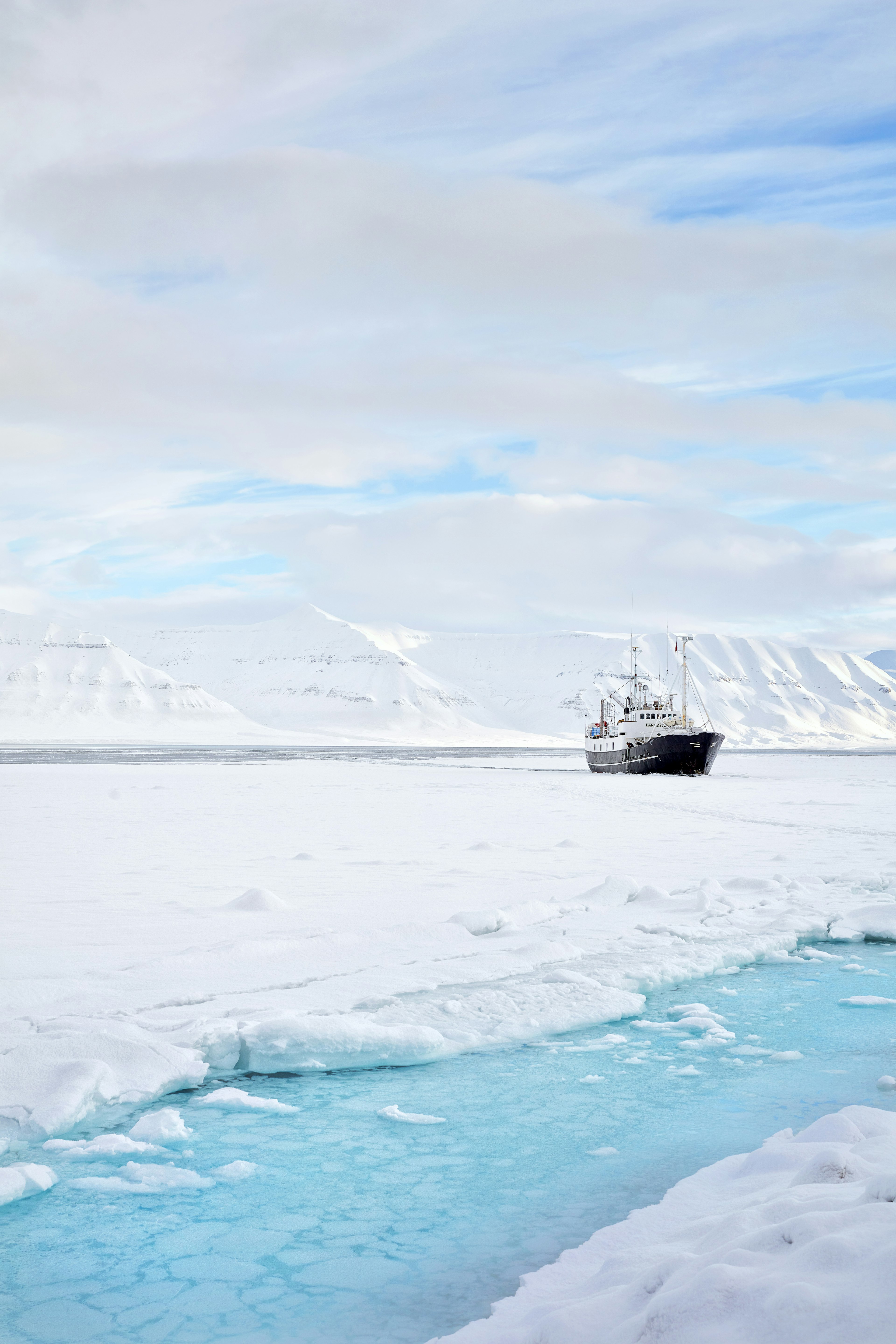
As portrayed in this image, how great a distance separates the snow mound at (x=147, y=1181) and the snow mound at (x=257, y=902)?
5981mm

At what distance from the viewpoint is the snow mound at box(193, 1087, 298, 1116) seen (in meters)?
6.29

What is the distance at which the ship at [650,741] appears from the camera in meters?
61.8

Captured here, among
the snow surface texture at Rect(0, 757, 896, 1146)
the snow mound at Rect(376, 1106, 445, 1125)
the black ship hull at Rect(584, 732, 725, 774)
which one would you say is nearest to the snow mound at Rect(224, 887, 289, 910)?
the snow surface texture at Rect(0, 757, 896, 1146)

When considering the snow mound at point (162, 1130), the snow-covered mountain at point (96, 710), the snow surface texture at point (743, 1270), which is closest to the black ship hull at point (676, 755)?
the snow mound at point (162, 1130)

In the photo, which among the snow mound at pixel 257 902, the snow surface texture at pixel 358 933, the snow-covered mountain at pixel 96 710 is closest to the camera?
the snow surface texture at pixel 358 933

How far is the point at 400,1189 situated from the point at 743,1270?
7.76 ft

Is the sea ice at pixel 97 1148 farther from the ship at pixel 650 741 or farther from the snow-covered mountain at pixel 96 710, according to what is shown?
the snow-covered mountain at pixel 96 710

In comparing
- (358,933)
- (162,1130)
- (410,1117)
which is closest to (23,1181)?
(162,1130)

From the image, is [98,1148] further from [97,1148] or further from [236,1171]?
[236,1171]

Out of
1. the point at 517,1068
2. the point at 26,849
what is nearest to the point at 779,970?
the point at 517,1068

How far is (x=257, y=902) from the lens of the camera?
11344 millimetres

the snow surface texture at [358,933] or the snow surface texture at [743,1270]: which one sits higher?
the snow surface texture at [743,1270]

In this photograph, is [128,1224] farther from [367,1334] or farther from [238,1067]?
[238,1067]

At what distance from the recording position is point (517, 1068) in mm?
7023
